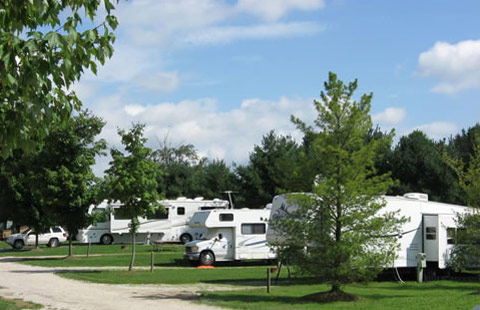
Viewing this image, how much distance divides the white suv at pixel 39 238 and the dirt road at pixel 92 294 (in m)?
19.2

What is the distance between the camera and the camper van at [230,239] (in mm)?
28719

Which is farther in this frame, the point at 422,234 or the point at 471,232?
the point at 422,234

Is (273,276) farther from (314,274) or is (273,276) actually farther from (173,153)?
(173,153)

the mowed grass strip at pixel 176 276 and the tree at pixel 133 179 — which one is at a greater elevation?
the tree at pixel 133 179

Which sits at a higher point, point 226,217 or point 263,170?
point 263,170

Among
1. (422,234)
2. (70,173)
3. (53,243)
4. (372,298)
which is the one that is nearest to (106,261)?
(70,173)

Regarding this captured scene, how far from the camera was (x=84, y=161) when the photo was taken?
31125mm

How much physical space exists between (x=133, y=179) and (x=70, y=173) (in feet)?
23.1

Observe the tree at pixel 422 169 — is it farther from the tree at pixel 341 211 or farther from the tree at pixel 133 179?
the tree at pixel 341 211

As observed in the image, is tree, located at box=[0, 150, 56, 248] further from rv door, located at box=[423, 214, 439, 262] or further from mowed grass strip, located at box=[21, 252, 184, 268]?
rv door, located at box=[423, 214, 439, 262]

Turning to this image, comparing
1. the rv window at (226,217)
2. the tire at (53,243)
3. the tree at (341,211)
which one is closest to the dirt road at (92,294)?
the tree at (341,211)

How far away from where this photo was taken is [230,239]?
1167 inches

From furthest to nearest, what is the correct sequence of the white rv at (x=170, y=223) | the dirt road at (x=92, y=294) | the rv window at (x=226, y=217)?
1. the white rv at (x=170, y=223)
2. the rv window at (x=226, y=217)
3. the dirt road at (x=92, y=294)

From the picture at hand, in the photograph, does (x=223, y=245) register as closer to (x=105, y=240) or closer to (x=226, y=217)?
(x=226, y=217)
